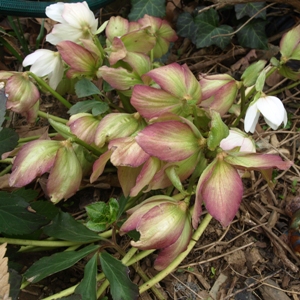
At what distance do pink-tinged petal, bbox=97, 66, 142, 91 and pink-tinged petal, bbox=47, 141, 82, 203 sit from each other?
0.16 meters

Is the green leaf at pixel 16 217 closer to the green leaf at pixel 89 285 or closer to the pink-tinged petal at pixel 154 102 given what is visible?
the green leaf at pixel 89 285

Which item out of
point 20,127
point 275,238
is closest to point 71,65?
point 20,127

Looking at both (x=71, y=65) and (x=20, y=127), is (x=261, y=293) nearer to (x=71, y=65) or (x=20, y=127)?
(x=71, y=65)

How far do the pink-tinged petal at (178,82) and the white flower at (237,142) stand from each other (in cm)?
10

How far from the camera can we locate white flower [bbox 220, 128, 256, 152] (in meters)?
0.74

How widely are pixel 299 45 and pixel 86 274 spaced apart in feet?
1.96

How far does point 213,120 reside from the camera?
0.59m

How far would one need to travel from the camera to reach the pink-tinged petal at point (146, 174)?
0.66 m

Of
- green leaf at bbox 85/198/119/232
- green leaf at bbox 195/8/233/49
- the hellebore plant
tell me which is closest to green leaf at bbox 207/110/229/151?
the hellebore plant

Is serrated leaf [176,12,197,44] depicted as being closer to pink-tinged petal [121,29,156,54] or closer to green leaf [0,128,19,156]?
pink-tinged petal [121,29,156,54]

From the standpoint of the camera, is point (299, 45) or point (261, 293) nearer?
point (299, 45)

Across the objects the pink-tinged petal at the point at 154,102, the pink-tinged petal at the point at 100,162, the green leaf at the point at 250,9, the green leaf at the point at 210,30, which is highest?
the pink-tinged petal at the point at 154,102

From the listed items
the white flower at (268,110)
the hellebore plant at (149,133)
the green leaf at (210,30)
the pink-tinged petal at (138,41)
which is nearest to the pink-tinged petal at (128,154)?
the hellebore plant at (149,133)

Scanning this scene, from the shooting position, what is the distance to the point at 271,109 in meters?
0.69
